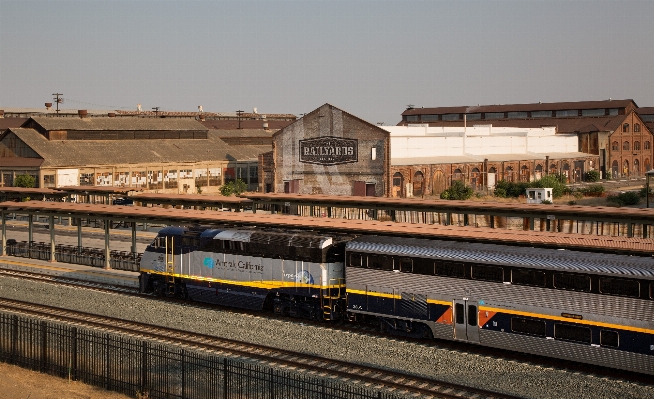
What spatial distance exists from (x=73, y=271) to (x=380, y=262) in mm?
23200

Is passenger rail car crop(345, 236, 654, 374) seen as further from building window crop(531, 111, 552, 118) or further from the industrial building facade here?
building window crop(531, 111, 552, 118)

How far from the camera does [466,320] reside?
25547 millimetres

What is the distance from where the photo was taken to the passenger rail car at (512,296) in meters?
22.5

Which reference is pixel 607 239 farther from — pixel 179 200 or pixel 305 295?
pixel 179 200

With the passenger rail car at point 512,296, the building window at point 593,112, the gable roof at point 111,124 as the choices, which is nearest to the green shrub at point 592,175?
the building window at point 593,112

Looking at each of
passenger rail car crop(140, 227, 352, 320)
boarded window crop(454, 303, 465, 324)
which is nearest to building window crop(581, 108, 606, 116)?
passenger rail car crop(140, 227, 352, 320)

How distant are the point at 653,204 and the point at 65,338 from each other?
60.0m

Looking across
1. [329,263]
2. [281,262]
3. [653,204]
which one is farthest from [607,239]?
[653,204]

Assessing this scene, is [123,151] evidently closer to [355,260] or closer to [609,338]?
[355,260]

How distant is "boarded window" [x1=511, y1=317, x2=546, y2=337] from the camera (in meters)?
24.0

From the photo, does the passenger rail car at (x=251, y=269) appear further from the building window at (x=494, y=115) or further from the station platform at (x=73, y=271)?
the building window at (x=494, y=115)

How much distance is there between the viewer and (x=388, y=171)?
7675 centimetres

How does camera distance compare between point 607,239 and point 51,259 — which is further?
point 51,259

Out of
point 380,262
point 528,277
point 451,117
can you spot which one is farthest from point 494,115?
point 528,277
